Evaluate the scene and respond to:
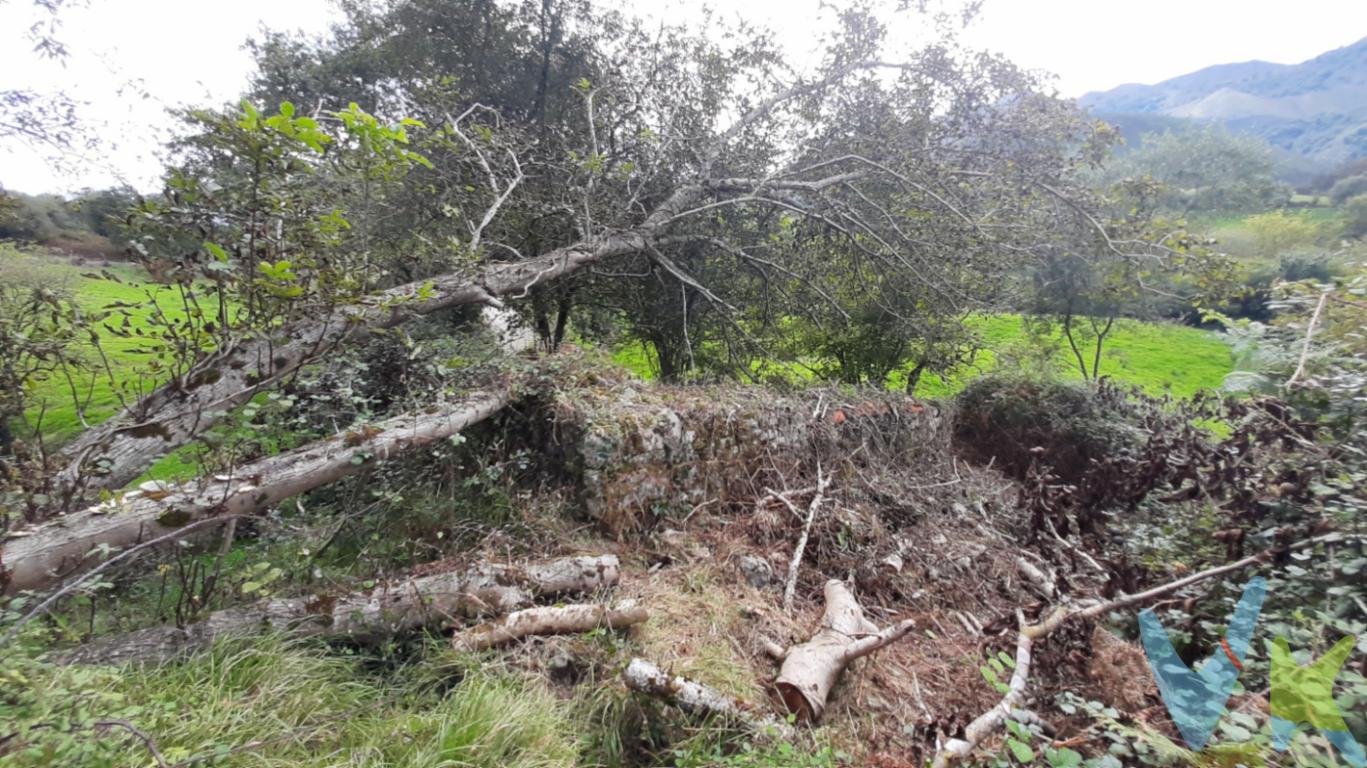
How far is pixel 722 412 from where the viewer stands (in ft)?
15.2

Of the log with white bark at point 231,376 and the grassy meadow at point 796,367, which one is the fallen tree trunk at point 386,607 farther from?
the grassy meadow at point 796,367

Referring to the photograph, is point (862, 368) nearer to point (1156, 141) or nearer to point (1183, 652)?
point (1183, 652)

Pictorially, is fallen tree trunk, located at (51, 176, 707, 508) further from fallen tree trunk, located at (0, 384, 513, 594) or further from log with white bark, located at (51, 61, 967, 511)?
fallen tree trunk, located at (0, 384, 513, 594)

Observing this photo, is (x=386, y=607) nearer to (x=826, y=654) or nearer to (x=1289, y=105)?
(x=826, y=654)

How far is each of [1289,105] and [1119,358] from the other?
106ft

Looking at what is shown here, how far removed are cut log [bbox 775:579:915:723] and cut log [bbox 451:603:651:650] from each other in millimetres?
883

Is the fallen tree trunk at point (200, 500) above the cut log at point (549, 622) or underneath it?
above

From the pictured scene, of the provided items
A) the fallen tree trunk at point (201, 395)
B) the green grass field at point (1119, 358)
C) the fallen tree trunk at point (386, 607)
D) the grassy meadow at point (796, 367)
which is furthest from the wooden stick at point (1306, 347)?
the fallen tree trunk at point (201, 395)

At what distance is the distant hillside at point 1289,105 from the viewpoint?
2375 cm

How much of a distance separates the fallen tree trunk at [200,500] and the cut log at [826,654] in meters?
2.58

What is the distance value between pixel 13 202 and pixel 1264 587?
8.05 meters

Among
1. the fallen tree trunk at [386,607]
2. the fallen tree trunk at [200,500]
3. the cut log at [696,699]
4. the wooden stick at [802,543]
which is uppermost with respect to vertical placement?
the fallen tree trunk at [200,500]

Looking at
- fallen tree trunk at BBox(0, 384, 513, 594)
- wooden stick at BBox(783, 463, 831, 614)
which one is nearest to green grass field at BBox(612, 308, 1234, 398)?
wooden stick at BBox(783, 463, 831, 614)

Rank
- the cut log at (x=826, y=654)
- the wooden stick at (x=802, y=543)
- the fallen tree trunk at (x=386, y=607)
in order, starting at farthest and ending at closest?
the wooden stick at (x=802, y=543)
the cut log at (x=826, y=654)
the fallen tree trunk at (x=386, y=607)
